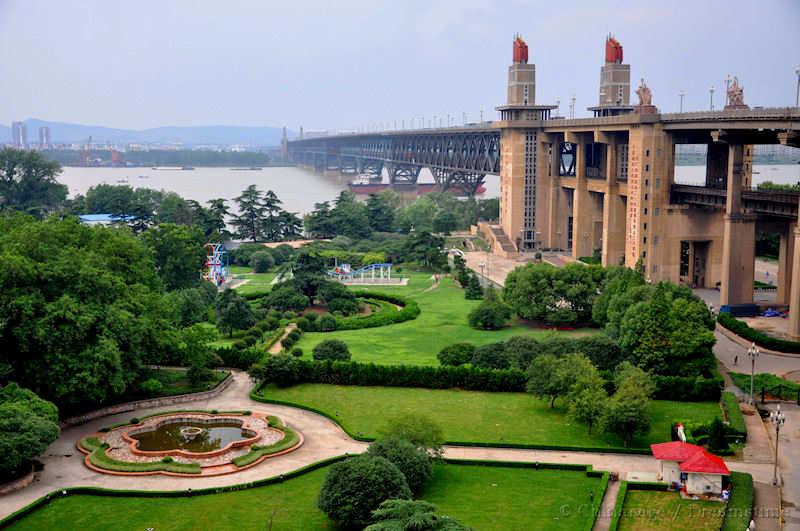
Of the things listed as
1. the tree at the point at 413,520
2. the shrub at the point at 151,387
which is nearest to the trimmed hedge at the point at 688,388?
the tree at the point at 413,520

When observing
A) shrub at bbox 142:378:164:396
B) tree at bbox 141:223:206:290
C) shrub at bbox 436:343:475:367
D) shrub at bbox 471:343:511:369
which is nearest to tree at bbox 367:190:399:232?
tree at bbox 141:223:206:290

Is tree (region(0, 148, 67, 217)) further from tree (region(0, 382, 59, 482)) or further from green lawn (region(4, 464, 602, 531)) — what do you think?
green lawn (region(4, 464, 602, 531))

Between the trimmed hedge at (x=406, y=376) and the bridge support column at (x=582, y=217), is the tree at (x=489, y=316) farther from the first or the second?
the bridge support column at (x=582, y=217)

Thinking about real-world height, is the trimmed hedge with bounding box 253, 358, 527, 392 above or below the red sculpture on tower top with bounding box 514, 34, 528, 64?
below

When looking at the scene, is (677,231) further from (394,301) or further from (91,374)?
(91,374)

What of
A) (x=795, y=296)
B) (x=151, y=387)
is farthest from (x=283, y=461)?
(x=795, y=296)

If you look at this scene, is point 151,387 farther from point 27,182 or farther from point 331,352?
point 27,182
